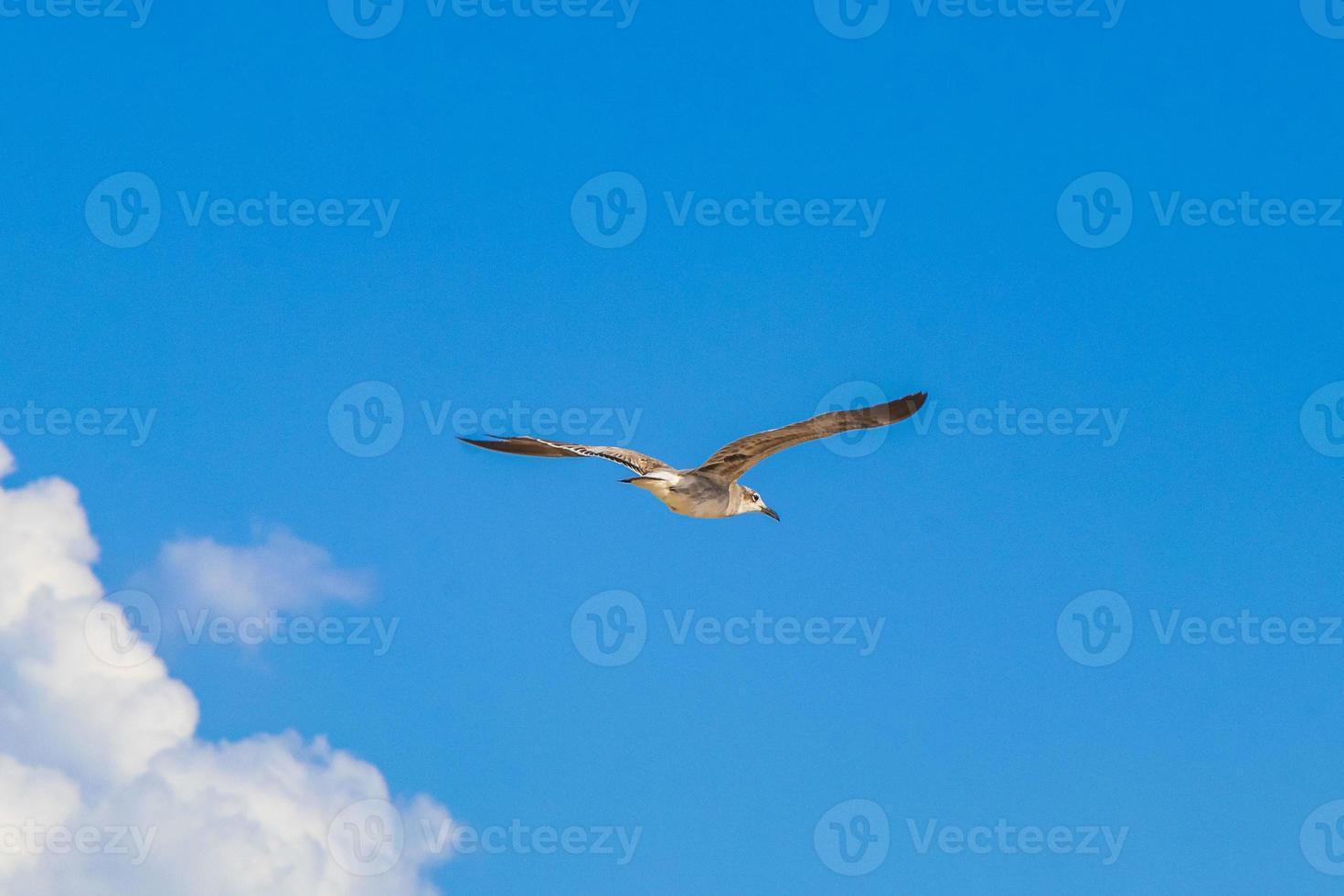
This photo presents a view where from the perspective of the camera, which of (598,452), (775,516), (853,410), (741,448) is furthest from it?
(775,516)

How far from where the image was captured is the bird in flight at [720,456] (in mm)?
21484

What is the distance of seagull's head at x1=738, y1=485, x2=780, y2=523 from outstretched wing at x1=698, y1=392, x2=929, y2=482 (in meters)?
2.22

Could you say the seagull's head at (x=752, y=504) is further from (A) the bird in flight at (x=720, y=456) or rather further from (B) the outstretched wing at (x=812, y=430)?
(B) the outstretched wing at (x=812, y=430)

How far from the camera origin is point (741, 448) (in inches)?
910

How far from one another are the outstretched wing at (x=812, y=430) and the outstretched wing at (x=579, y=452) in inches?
57.2

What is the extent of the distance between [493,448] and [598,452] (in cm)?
226

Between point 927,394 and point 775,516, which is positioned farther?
point 775,516

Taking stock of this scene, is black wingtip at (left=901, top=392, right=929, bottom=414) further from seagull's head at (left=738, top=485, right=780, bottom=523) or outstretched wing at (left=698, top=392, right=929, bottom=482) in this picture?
seagull's head at (left=738, top=485, right=780, bottom=523)

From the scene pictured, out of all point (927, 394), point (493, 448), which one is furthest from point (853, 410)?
point (493, 448)

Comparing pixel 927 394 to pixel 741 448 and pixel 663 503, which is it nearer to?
pixel 741 448

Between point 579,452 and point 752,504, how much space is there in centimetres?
365

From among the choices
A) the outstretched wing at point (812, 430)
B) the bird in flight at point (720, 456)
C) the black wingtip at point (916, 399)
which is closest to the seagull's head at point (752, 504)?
the bird in flight at point (720, 456)

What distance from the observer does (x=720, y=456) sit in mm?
23375

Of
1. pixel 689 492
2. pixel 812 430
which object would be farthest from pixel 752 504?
pixel 812 430
